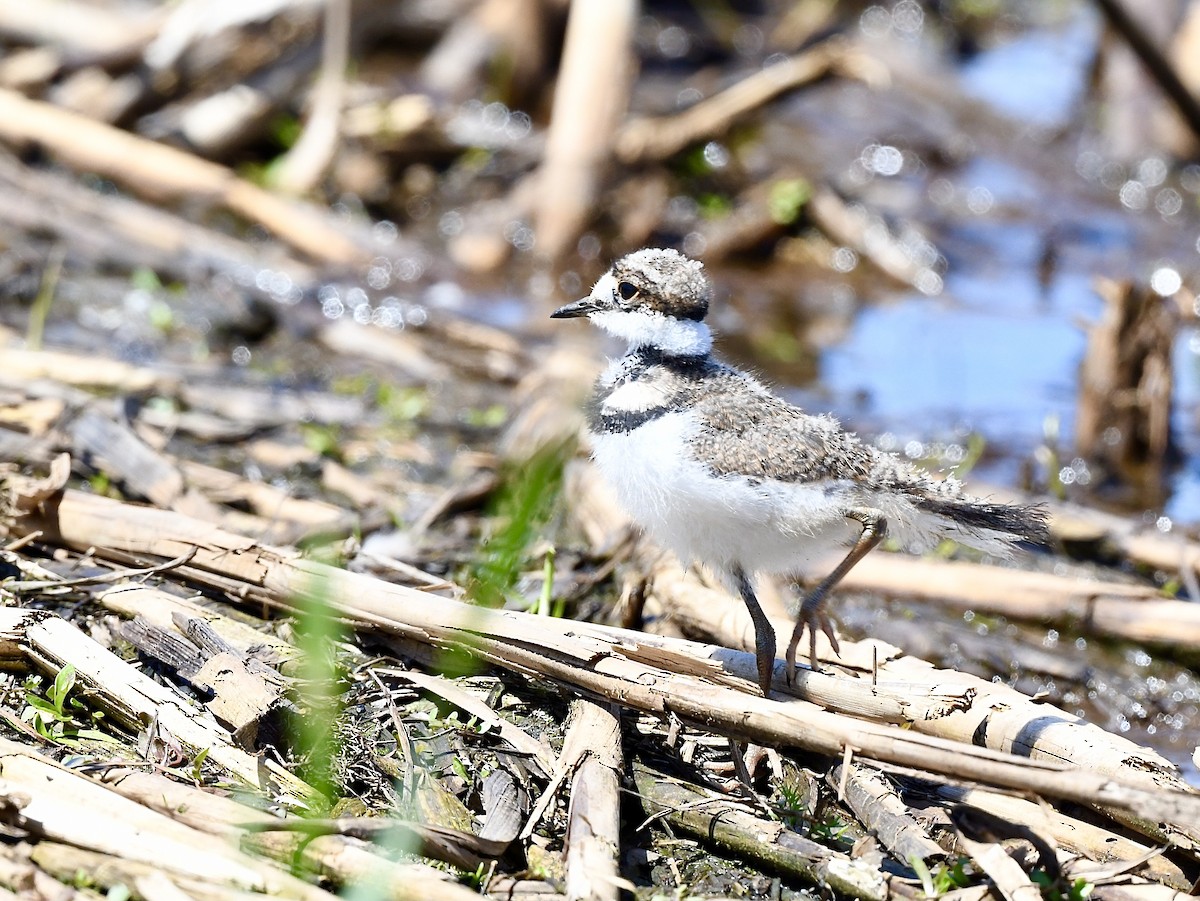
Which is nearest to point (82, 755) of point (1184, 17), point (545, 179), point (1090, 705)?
point (1090, 705)

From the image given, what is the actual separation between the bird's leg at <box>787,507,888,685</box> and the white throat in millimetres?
737

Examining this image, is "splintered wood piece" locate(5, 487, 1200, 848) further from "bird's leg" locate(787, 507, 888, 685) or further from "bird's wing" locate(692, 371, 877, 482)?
"bird's wing" locate(692, 371, 877, 482)

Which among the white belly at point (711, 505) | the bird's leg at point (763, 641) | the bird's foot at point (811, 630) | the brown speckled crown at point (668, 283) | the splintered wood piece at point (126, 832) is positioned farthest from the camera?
the brown speckled crown at point (668, 283)

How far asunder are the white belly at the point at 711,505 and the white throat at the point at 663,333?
1.12 ft

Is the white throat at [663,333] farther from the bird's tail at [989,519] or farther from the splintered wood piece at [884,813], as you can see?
the splintered wood piece at [884,813]

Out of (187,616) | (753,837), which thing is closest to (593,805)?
(753,837)

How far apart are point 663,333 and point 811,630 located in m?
0.99

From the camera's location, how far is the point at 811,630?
4043 mm

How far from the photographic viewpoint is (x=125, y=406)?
553cm

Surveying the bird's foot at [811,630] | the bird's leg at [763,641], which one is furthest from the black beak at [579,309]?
the bird's foot at [811,630]

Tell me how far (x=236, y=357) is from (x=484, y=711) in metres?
3.74

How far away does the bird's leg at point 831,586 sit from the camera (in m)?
3.79

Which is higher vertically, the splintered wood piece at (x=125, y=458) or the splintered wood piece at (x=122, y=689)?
the splintered wood piece at (x=125, y=458)

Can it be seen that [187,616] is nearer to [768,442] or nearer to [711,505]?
[711,505]
